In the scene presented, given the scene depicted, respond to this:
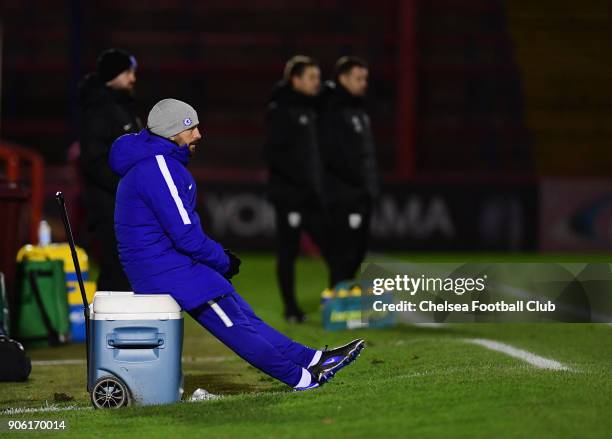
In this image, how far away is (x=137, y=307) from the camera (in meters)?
6.25

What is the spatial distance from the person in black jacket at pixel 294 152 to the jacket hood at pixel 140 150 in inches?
161

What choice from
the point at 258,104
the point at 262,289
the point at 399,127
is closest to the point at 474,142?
the point at 399,127

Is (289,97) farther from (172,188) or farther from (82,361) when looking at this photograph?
(172,188)

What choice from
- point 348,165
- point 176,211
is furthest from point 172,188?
point 348,165

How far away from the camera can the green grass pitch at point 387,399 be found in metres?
5.46

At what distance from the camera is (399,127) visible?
24047 millimetres

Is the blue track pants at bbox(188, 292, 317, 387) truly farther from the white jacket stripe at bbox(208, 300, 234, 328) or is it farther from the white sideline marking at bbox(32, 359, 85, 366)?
the white sideline marking at bbox(32, 359, 85, 366)

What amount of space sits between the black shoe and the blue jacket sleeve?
0.78m

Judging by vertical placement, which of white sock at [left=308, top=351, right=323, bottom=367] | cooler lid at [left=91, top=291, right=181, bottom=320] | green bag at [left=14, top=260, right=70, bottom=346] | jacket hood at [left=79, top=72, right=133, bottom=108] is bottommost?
green bag at [left=14, top=260, right=70, bottom=346]

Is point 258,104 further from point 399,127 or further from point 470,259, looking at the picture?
point 470,259

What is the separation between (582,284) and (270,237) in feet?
34.5

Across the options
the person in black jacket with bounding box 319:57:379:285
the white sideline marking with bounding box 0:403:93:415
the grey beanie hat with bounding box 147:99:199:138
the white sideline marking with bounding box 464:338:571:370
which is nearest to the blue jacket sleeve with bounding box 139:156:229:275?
the grey beanie hat with bounding box 147:99:199:138
